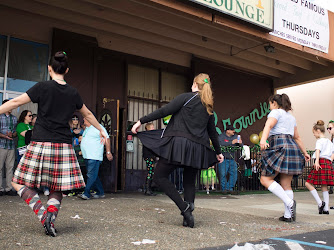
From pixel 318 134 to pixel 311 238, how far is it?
9.98ft

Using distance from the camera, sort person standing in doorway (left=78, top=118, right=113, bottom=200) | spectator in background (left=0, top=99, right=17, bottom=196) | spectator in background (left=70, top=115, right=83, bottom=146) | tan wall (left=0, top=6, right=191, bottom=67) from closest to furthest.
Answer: person standing in doorway (left=78, top=118, right=113, bottom=200) < spectator in background (left=0, top=99, right=17, bottom=196) < spectator in background (left=70, top=115, right=83, bottom=146) < tan wall (left=0, top=6, right=191, bottom=67)

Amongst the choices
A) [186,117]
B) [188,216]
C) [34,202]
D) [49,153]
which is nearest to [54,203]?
[34,202]

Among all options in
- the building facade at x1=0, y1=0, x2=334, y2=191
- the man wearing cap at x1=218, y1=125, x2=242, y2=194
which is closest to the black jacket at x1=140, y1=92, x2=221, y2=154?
the building facade at x1=0, y1=0, x2=334, y2=191

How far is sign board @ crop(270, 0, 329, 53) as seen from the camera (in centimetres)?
902

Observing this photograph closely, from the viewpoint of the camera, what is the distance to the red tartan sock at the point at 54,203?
3.47m

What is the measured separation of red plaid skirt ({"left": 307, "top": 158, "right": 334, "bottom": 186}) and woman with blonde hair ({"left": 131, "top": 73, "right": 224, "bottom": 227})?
2686mm

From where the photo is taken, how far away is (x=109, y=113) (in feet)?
30.8

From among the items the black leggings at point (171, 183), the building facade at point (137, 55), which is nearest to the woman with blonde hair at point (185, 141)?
the black leggings at point (171, 183)

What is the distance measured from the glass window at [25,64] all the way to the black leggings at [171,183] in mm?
5666

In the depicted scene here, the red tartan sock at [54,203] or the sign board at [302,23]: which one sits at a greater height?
the sign board at [302,23]

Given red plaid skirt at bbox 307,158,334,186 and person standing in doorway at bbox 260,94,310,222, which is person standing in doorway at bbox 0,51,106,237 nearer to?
person standing in doorway at bbox 260,94,310,222

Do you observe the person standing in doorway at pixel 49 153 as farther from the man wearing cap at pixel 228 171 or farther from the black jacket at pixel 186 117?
the man wearing cap at pixel 228 171

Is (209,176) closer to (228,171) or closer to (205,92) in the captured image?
(228,171)

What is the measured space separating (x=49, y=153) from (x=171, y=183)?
144 centimetres
